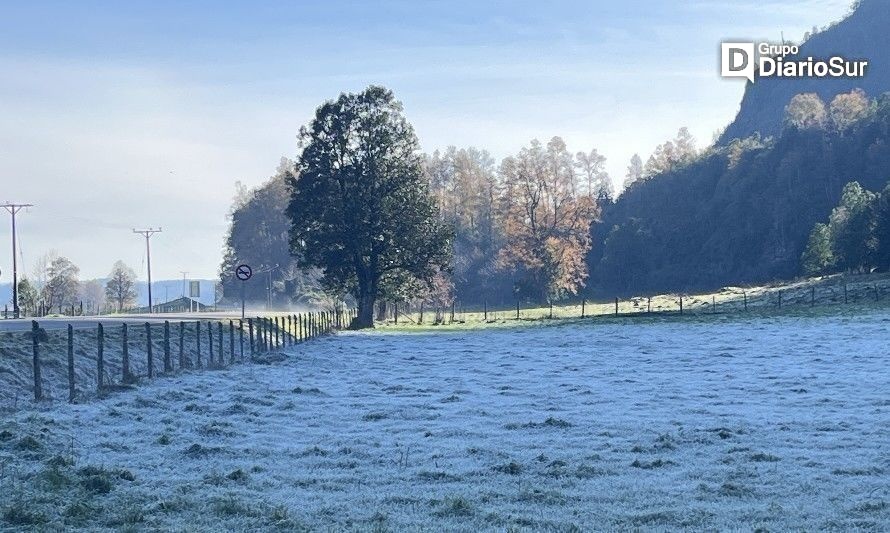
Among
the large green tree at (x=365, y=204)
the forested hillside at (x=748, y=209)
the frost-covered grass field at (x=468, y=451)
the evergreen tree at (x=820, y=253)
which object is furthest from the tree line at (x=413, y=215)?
the frost-covered grass field at (x=468, y=451)

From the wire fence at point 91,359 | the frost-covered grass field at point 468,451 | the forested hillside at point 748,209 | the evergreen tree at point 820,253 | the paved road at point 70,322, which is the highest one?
the forested hillside at point 748,209

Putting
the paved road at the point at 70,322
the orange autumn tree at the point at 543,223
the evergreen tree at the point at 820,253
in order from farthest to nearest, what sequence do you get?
Answer: the orange autumn tree at the point at 543,223
the evergreen tree at the point at 820,253
the paved road at the point at 70,322

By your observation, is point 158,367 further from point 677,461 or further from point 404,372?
point 677,461

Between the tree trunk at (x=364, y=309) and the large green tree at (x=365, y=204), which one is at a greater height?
the large green tree at (x=365, y=204)

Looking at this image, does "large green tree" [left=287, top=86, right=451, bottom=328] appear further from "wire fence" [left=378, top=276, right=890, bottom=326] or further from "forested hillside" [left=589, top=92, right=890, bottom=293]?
"forested hillside" [left=589, top=92, right=890, bottom=293]

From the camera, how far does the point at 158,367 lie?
2978 cm

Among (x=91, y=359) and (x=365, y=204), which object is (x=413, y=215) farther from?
(x=91, y=359)

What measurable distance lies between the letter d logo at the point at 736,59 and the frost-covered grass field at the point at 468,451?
154 ft

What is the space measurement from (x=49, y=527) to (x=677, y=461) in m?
8.87

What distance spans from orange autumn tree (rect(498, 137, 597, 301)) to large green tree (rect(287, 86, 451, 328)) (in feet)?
122

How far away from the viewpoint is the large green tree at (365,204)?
67625 millimetres

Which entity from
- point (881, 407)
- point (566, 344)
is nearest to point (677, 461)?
point (881, 407)

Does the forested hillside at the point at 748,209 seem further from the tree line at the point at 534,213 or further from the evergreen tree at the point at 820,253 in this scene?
the evergreen tree at the point at 820,253

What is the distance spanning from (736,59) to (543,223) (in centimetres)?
3347
